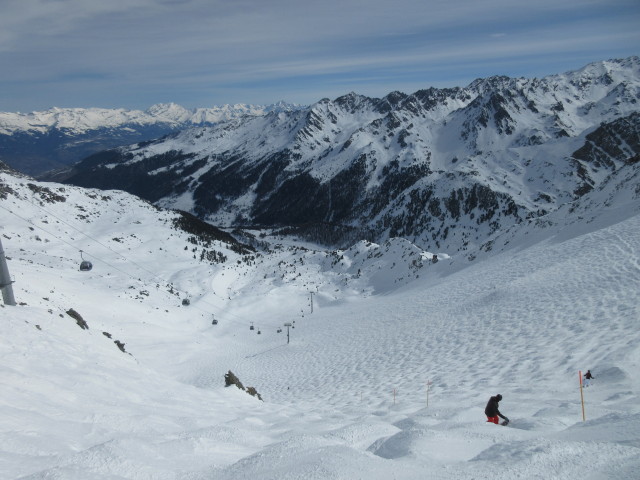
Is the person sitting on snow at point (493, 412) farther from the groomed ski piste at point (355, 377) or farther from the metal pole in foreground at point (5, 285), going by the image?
the metal pole in foreground at point (5, 285)

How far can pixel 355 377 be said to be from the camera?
22.8 meters

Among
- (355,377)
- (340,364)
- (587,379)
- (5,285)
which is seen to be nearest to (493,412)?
(587,379)

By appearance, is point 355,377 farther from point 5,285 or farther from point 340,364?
point 5,285

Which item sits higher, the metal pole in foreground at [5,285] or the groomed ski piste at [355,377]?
the metal pole in foreground at [5,285]

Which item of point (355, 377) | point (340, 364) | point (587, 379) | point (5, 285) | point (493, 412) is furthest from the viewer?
point (340, 364)

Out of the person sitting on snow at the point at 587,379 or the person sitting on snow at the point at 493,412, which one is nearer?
the person sitting on snow at the point at 493,412

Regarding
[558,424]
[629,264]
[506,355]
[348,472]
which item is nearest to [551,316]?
[506,355]

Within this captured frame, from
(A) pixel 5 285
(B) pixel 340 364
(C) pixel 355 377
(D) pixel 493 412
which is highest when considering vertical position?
(A) pixel 5 285

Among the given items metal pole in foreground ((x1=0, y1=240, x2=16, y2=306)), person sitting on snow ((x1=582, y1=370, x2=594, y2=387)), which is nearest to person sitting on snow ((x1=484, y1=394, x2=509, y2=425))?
person sitting on snow ((x1=582, y1=370, x2=594, y2=387))

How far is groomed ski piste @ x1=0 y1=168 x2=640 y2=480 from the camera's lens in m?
6.48

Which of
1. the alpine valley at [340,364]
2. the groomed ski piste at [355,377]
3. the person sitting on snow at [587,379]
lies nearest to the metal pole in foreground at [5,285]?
the alpine valley at [340,364]

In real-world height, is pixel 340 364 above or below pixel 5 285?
below

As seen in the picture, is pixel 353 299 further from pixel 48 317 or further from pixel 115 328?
pixel 48 317

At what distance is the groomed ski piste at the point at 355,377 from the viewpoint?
6.48 m
